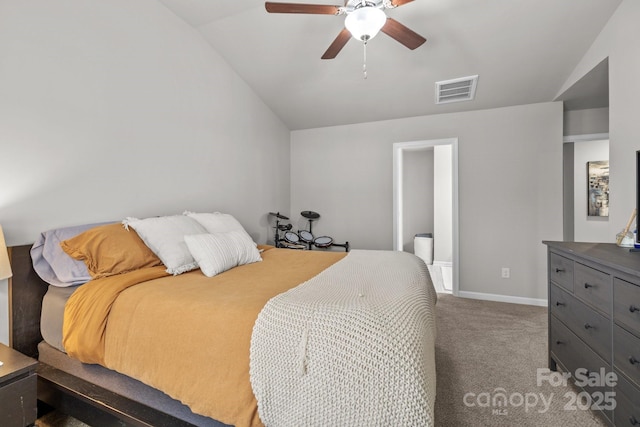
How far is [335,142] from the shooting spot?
14.1ft

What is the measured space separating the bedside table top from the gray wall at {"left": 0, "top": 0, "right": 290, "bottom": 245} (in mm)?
721

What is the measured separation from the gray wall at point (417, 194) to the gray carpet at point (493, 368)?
9.15ft

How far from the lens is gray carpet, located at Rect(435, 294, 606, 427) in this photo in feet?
5.09

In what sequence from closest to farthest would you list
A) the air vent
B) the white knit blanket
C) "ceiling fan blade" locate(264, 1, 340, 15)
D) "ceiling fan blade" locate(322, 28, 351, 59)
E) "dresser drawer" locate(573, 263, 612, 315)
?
1. the white knit blanket
2. "dresser drawer" locate(573, 263, 612, 315)
3. "ceiling fan blade" locate(264, 1, 340, 15)
4. "ceiling fan blade" locate(322, 28, 351, 59)
5. the air vent

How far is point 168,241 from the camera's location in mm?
1893

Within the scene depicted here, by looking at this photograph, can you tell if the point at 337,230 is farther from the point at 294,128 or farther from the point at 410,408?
the point at 410,408

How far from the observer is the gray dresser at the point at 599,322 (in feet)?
3.99

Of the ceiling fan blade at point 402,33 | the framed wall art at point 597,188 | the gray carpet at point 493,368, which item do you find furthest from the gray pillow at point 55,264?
the framed wall art at point 597,188

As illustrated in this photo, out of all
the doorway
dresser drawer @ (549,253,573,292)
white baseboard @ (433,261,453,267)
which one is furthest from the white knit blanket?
white baseboard @ (433,261,453,267)

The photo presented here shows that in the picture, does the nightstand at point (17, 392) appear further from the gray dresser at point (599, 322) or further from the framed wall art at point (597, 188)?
the framed wall art at point (597, 188)

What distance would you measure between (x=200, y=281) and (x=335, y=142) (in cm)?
319

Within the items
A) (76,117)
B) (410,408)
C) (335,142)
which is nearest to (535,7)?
(335,142)

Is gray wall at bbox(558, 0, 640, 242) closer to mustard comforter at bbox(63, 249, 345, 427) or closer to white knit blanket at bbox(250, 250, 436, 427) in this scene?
white knit blanket at bbox(250, 250, 436, 427)

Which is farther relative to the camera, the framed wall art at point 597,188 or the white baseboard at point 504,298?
the framed wall art at point 597,188
